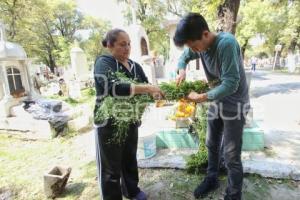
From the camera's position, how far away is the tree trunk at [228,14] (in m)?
4.89

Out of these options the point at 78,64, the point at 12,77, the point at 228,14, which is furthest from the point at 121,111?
the point at 78,64

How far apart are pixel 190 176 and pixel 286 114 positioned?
5.27 m

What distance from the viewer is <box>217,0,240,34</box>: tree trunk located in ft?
16.0

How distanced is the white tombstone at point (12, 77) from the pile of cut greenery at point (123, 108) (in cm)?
592

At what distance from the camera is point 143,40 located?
13258 mm

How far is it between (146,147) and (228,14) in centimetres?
325

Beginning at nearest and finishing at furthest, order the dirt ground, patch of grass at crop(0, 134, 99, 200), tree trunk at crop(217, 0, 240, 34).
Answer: the dirt ground < patch of grass at crop(0, 134, 99, 200) < tree trunk at crop(217, 0, 240, 34)

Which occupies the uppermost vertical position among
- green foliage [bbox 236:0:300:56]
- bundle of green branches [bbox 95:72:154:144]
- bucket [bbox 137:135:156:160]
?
green foliage [bbox 236:0:300:56]

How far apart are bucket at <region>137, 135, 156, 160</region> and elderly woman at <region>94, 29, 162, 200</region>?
1.21m

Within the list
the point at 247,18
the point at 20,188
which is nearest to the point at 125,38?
the point at 20,188

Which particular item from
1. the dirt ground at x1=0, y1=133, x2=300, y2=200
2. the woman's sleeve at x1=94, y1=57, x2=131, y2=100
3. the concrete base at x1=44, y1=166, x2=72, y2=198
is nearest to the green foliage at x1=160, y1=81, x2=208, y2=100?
the woman's sleeve at x1=94, y1=57, x2=131, y2=100

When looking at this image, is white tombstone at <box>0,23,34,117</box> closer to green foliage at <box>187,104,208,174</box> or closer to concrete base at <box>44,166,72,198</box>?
concrete base at <box>44,166,72,198</box>

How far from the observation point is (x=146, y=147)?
4.15 meters

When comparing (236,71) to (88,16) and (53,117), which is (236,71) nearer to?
(53,117)
